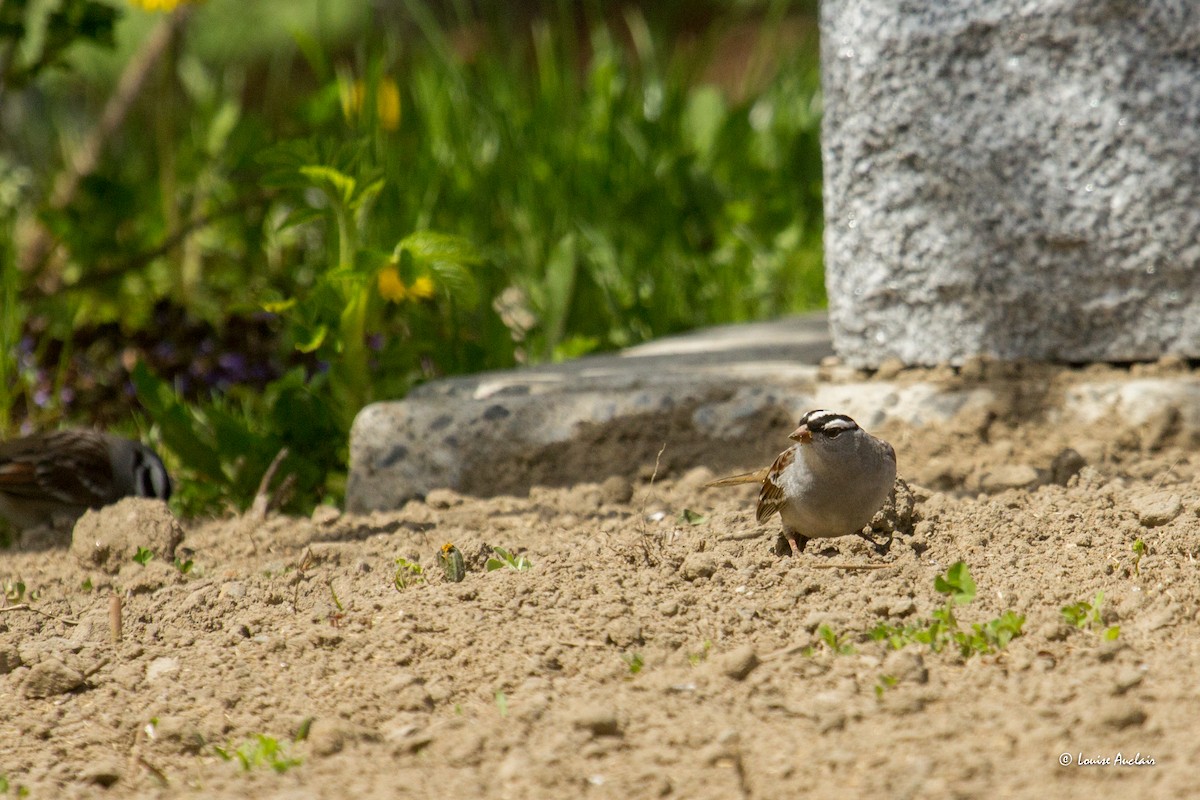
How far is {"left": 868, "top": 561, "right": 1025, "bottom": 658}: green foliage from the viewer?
2.38 metres

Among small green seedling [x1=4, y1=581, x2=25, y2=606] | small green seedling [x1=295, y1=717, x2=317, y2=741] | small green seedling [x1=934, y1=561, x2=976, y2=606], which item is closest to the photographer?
small green seedling [x1=295, y1=717, x2=317, y2=741]

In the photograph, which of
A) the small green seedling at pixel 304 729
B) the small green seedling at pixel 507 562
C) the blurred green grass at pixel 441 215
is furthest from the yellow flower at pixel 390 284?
the small green seedling at pixel 304 729

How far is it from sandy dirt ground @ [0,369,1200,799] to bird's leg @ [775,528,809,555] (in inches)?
2.0

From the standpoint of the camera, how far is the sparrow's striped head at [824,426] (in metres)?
2.84

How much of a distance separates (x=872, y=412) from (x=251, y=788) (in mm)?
2163

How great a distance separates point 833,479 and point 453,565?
864mm

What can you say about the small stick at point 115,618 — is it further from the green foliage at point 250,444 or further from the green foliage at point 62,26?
the green foliage at point 62,26

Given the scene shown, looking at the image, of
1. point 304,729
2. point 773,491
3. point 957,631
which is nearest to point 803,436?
point 773,491

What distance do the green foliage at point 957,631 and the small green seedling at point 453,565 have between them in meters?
0.94

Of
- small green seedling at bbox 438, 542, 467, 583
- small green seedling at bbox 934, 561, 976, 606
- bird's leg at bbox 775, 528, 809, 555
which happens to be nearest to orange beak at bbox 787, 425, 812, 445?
bird's leg at bbox 775, 528, 809, 555

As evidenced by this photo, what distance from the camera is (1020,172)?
360 centimetres

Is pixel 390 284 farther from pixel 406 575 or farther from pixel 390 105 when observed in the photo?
pixel 390 105

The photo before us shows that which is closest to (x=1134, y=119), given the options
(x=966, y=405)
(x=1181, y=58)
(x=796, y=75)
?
(x=1181, y=58)

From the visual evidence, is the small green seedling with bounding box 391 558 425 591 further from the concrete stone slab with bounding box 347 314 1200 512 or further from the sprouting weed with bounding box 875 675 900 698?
the sprouting weed with bounding box 875 675 900 698
